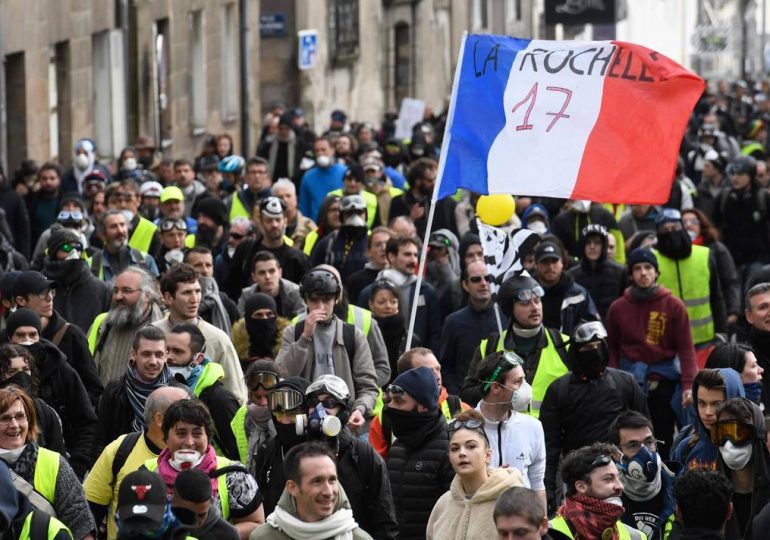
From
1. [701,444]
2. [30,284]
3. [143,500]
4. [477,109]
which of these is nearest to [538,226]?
[477,109]

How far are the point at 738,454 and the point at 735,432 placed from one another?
0.09 metres

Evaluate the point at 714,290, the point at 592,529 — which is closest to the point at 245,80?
the point at 714,290

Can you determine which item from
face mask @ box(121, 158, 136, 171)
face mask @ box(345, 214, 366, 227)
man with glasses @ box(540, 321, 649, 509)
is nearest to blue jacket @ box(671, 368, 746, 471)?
man with glasses @ box(540, 321, 649, 509)

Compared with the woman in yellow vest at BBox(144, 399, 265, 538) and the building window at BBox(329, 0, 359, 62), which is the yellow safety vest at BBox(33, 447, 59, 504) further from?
the building window at BBox(329, 0, 359, 62)

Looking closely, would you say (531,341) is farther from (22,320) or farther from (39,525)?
(39,525)

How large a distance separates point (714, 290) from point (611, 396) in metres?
3.73

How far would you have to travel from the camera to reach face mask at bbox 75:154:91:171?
1991 cm

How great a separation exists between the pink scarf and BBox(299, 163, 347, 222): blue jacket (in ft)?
37.7

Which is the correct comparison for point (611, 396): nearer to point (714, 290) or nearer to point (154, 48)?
point (714, 290)

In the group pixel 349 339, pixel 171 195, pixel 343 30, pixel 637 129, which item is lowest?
pixel 349 339

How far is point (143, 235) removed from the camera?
14.8 m

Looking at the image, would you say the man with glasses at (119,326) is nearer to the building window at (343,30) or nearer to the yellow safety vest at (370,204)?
the yellow safety vest at (370,204)

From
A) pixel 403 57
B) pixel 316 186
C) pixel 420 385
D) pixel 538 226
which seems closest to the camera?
pixel 420 385

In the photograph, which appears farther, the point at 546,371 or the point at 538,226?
the point at 538,226
